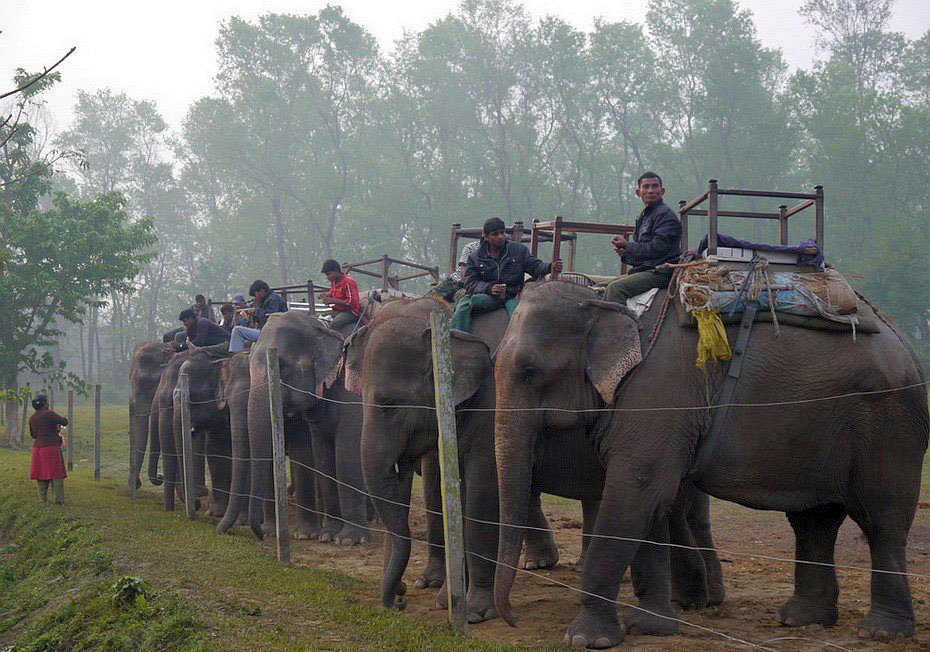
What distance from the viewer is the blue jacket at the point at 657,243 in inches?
312

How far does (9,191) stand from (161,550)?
2029cm

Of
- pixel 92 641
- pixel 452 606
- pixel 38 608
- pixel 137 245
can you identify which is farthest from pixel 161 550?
pixel 137 245

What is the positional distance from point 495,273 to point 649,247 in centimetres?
157

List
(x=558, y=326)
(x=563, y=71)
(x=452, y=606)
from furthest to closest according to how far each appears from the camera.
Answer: (x=563, y=71), (x=558, y=326), (x=452, y=606)

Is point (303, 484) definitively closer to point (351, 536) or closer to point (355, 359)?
point (351, 536)

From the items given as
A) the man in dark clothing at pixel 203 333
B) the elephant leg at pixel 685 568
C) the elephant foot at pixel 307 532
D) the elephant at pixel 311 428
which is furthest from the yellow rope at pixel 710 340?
the man in dark clothing at pixel 203 333

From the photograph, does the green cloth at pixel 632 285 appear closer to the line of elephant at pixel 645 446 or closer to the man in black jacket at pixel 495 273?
the line of elephant at pixel 645 446

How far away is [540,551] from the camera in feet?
33.6

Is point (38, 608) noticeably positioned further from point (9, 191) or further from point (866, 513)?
point (9, 191)

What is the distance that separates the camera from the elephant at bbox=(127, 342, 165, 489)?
1750 centimetres

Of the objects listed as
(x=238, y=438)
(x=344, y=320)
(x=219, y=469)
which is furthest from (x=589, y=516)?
(x=219, y=469)

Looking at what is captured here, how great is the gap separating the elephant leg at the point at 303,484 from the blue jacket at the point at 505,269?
512 centimetres

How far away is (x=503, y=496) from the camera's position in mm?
7254

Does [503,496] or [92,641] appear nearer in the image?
[503,496]
